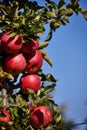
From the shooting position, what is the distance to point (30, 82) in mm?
1909

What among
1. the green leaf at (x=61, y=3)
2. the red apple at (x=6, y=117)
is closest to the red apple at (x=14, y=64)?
the red apple at (x=6, y=117)

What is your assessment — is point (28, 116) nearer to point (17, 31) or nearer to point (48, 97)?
point (48, 97)

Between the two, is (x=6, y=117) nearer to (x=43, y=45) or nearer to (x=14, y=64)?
(x=14, y=64)

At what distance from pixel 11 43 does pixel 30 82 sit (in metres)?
0.22

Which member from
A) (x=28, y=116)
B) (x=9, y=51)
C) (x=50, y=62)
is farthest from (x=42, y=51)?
(x=28, y=116)

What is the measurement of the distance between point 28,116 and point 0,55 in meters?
0.33

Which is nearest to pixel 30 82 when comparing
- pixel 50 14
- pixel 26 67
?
pixel 26 67

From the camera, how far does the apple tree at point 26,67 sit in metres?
1.81

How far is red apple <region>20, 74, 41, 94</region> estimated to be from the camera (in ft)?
6.28

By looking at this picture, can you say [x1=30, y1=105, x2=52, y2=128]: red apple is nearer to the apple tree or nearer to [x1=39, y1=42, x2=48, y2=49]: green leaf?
the apple tree

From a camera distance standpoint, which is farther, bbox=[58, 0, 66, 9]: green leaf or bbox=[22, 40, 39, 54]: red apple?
bbox=[58, 0, 66, 9]: green leaf

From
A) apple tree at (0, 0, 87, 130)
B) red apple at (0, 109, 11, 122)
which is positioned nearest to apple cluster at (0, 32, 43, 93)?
apple tree at (0, 0, 87, 130)

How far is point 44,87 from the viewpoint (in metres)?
1.96

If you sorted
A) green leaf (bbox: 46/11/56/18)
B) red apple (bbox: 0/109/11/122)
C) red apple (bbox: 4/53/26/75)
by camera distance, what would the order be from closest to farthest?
red apple (bbox: 0/109/11/122) < red apple (bbox: 4/53/26/75) < green leaf (bbox: 46/11/56/18)
